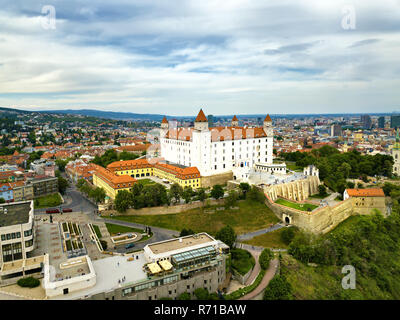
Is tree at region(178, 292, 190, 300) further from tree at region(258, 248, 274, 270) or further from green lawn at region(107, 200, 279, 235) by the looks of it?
green lawn at region(107, 200, 279, 235)

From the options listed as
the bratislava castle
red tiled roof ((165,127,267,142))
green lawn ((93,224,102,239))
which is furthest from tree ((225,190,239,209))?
green lawn ((93,224,102,239))

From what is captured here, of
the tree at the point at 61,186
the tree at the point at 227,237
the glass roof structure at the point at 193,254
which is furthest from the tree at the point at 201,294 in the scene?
the tree at the point at 61,186

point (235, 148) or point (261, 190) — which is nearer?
point (261, 190)

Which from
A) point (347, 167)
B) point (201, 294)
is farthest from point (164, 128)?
point (201, 294)
